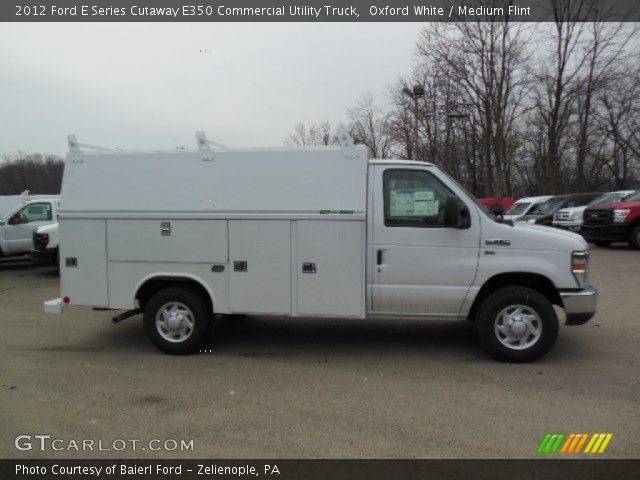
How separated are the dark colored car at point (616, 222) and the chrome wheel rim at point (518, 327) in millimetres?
12608

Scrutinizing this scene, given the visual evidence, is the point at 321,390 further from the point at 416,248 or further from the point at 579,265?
the point at 579,265

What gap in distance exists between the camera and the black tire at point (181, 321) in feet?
19.3

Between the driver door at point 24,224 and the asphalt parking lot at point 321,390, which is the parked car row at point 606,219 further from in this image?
the driver door at point 24,224

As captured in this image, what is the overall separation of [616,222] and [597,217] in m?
0.62

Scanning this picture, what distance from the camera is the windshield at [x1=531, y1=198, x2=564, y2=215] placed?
21016mm

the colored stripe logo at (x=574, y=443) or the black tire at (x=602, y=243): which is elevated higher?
the black tire at (x=602, y=243)

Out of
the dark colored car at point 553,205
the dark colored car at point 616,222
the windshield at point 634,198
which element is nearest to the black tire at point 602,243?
the dark colored car at point 616,222

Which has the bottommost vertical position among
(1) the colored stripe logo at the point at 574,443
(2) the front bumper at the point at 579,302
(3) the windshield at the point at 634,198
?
(1) the colored stripe logo at the point at 574,443

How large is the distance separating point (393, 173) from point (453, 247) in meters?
1.03

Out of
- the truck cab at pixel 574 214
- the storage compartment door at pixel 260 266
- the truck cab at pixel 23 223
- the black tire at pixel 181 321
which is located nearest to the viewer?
the storage compartment door at pixel 260 266

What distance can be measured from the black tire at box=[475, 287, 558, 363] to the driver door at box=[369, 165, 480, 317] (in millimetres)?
312

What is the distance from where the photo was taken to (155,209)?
5867 millimetres
